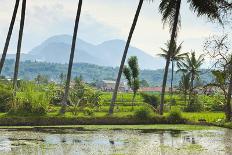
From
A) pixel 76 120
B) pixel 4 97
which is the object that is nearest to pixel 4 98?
pixel 4 97

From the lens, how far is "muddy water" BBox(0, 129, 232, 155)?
56.5 feet

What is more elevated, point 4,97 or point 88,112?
point 4,97

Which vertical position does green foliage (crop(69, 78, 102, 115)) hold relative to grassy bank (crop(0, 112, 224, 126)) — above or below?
above

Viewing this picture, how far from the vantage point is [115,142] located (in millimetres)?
19969

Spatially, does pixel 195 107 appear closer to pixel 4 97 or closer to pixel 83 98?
pixel 83 98

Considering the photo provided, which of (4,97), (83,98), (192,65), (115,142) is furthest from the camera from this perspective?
(192,65)

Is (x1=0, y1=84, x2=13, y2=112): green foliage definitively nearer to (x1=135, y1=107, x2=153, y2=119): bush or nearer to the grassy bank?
the grassy bank

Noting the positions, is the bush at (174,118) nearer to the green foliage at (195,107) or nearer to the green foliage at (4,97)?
the green foliage at (4,97)

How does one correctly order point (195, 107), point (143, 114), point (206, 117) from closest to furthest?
point (143, 114), point (206, 117), point (195, 107)

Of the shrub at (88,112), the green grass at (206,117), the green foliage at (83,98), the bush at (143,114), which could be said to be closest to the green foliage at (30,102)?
the green foliage at (83,98)

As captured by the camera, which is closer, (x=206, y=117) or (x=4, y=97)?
(x=4, y=97)

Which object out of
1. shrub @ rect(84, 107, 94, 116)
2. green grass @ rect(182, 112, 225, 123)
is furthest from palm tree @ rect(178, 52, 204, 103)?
shrub @ rect(84, 107, 94, 116)

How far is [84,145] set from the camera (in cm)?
1883

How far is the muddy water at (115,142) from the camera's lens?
17.2 metres
